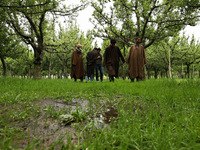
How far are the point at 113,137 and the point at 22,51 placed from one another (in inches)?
900

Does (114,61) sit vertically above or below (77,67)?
above

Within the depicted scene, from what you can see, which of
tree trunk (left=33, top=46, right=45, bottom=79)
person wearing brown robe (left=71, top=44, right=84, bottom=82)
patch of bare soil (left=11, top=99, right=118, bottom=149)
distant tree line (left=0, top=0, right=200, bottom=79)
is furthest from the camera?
tree trunk (left=33, top=46, right=45, bottom=79)

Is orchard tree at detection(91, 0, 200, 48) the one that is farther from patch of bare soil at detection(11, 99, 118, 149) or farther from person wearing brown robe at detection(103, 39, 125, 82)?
patch of bare soil at detection(11, 99, 118, 149)

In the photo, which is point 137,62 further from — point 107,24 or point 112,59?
point 107,24

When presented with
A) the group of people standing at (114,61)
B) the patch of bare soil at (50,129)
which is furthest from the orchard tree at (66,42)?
the patch of bare soil at (50,129)

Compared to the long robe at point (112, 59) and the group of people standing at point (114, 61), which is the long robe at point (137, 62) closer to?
the group of people standing at point (114, 61)

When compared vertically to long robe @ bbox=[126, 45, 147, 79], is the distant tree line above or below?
above

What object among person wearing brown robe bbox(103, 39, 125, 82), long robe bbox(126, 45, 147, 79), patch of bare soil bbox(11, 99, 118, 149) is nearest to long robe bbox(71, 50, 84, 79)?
person wearing brown robe bbox(103, 39, 125, 82)

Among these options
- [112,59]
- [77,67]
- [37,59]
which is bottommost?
[77,67]

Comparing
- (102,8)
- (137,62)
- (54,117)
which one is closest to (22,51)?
(102,8)

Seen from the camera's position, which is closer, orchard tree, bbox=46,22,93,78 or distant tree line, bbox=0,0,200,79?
distant tree line, bbox=0,0,200,79

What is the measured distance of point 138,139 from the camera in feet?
4.14

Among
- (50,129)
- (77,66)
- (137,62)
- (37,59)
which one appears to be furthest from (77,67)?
(50,129)

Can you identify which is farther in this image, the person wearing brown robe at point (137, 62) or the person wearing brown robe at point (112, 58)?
the person wearing brown robe at point (112, 58)
